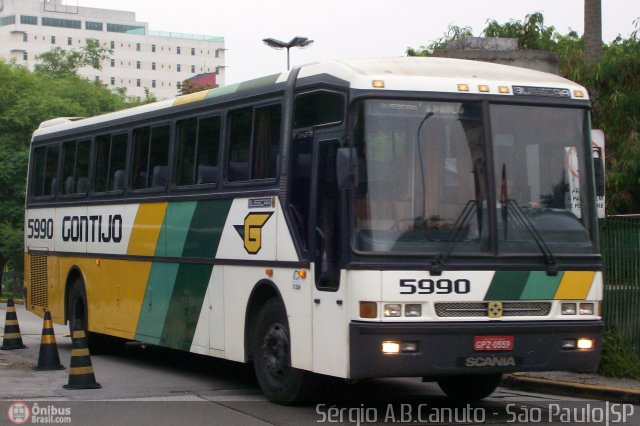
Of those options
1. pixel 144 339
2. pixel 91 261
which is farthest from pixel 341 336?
pixel 91 261

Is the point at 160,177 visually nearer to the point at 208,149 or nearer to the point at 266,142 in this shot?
the point at 208,149

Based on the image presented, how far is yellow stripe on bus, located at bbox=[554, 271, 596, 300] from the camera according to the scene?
1104 cm

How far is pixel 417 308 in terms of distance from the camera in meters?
10.6

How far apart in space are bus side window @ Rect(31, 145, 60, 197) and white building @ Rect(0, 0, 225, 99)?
168405mm

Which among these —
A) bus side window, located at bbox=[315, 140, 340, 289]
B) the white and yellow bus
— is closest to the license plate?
the white and yellow bus

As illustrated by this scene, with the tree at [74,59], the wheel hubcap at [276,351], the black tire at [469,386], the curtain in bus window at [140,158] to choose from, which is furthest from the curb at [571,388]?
the tree at [74,59]

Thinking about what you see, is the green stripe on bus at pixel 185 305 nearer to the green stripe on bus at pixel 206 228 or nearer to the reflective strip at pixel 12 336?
the green stripe on bus at pixel 206 228

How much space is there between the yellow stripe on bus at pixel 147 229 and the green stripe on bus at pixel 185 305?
0.89 metres

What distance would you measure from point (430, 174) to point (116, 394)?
461 centimetres

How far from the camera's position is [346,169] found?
10484mm

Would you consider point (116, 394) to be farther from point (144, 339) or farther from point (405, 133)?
point (405, 133)

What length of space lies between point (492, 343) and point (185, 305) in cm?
494

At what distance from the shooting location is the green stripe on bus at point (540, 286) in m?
10.9

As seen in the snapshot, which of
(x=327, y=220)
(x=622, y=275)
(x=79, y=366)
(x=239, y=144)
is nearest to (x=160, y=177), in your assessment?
(x=239, y=144)
